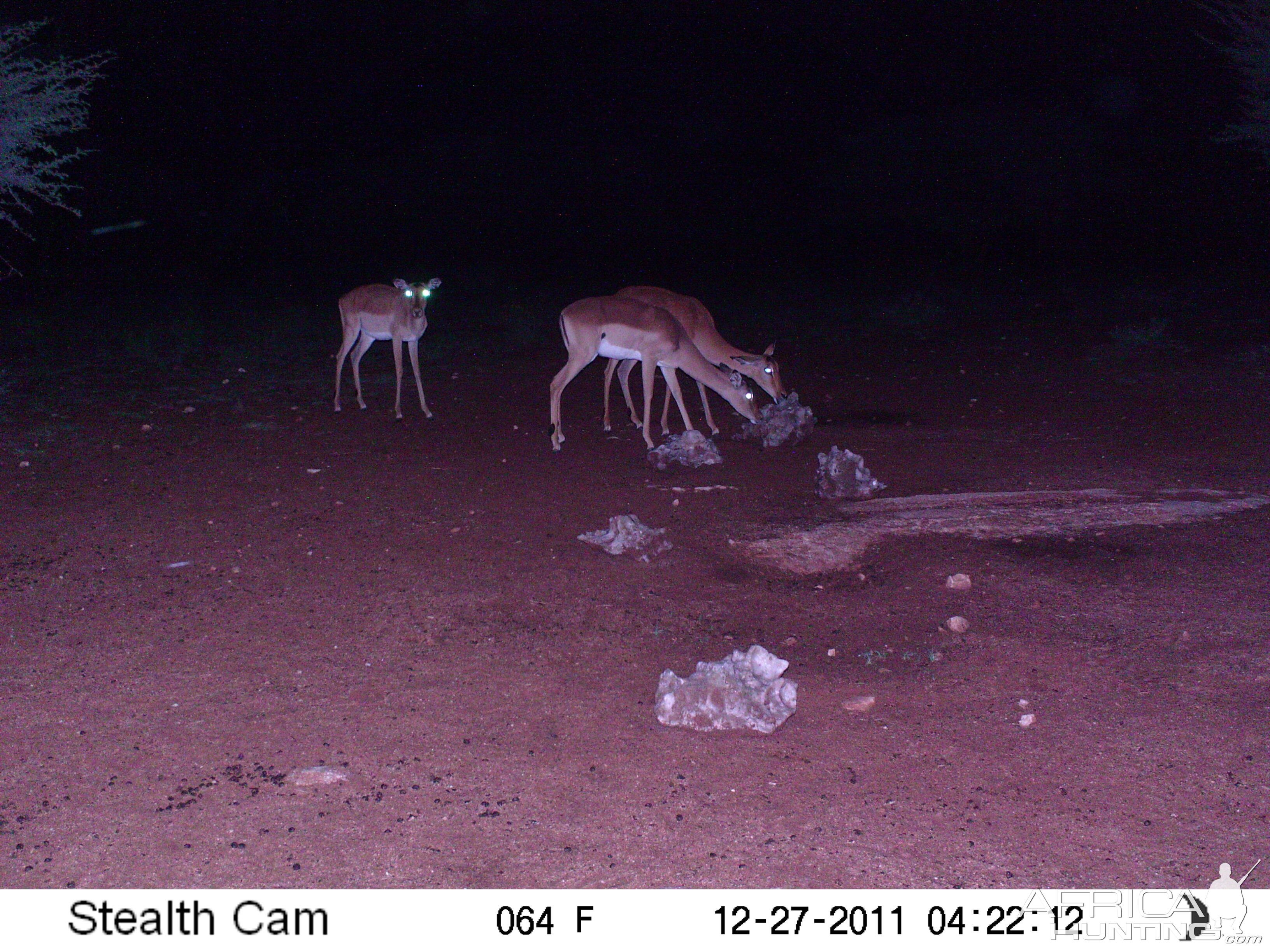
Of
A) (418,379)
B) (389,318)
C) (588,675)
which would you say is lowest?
(418,379)

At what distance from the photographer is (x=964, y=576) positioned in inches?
244

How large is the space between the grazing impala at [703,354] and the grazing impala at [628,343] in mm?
265

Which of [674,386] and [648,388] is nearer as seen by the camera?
→ [648,388]

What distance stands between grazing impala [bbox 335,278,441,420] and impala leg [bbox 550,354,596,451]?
162 centimetres

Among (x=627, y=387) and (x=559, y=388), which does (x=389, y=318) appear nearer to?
(x=559, y=388)

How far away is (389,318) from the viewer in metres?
11.4

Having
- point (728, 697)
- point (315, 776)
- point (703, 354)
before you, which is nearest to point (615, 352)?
point (703, 354)

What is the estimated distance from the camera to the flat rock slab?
689 centimetres

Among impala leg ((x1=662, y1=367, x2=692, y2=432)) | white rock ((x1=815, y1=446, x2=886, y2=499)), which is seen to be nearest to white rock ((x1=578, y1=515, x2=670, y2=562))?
white rock ((x1=815, y1=446, x2=886, y2=499))

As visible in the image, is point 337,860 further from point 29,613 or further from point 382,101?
point 382,101

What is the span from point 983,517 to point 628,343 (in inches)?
151

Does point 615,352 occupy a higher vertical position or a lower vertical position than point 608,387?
higher

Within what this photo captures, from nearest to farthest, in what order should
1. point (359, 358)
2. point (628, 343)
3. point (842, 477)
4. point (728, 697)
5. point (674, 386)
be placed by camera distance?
point (728, 697) < point (842, 477) < point (628, 343) < point (674, 386) < point (359, 358)

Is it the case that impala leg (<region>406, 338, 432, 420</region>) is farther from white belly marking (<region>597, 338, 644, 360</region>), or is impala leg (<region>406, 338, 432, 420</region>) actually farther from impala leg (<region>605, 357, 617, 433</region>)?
white belly marking (<region>597, 338, 644, 360</region>)
